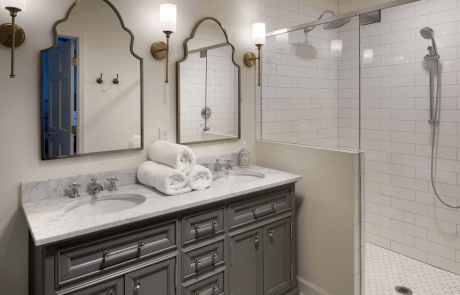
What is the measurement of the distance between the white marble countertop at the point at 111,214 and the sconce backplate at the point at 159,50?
85 cm

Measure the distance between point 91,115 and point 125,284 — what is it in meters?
0.95

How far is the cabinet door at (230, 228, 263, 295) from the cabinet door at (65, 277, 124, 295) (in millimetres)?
664

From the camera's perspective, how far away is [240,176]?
7.70ft

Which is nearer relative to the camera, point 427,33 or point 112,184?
point 112,184

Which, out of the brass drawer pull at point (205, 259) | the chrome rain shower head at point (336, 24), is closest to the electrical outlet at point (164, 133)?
the brass drawer pull at point (205, 259)

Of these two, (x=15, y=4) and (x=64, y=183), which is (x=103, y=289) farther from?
(x=15, y=4)

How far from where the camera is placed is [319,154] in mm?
2131

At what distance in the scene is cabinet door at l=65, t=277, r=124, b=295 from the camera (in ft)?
4.28

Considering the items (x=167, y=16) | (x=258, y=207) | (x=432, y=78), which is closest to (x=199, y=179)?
(x=258, y=207)

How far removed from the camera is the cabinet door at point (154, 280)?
143 cm

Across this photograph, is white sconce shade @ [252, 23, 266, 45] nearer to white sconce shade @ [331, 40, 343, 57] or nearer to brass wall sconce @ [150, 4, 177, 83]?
white sconce shade @ [331, 40, 343, 57]

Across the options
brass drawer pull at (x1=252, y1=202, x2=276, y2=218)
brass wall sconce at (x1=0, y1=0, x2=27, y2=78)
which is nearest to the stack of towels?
brass drawer pull at (x1=252, y1=202, x2=276, y2=218)

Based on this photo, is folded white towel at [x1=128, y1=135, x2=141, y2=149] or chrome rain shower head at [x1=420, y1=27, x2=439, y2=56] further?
chrome rain shower head at [x1=420, y1=27, x2=439, y2=56]

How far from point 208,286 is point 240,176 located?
2.81ft
